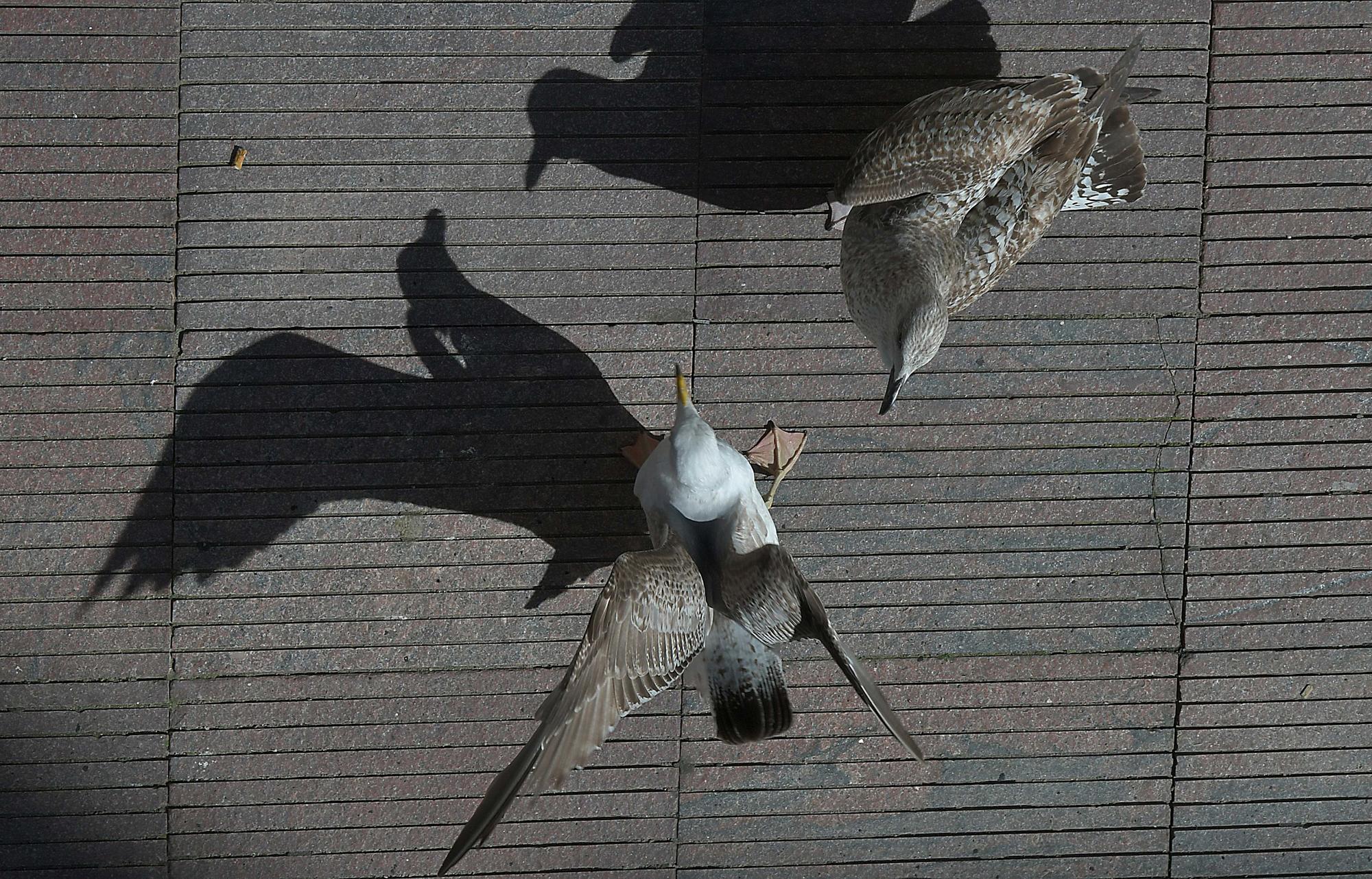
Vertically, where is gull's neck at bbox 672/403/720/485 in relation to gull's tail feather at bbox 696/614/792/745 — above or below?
above

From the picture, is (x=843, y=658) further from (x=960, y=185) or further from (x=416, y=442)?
(x=416, y=442)

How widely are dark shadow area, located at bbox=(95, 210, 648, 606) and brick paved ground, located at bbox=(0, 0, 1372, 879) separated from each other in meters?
0.01

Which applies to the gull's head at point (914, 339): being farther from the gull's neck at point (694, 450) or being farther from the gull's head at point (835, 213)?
the gull's head at point (835, 213)

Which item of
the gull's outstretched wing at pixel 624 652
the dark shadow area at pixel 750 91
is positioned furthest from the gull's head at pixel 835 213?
the gull's outstretched wing at pixel 624 652

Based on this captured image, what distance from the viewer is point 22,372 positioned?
2.97 m

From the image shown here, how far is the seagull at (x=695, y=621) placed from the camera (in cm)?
234

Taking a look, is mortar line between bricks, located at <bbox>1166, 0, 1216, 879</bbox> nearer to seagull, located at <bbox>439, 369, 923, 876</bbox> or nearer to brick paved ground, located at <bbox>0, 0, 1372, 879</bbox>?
brick paved ground, located at <bbox>0, 0, 1372, 879</bbox>

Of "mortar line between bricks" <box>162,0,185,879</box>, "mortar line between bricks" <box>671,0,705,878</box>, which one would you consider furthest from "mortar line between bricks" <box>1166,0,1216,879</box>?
"mortar line between bricks" <box>162,0,185,879</box>

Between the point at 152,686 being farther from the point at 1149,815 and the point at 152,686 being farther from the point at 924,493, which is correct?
the point at 1149,815

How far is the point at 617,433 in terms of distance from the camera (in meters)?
3.03

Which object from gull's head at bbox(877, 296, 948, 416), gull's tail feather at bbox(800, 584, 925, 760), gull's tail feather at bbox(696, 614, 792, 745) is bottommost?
gull's tail feather at bbox(696, 614, 792, 745)

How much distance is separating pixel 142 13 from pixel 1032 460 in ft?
10.2

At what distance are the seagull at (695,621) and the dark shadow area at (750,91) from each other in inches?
34.6

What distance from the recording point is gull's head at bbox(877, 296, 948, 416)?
2.34 m
